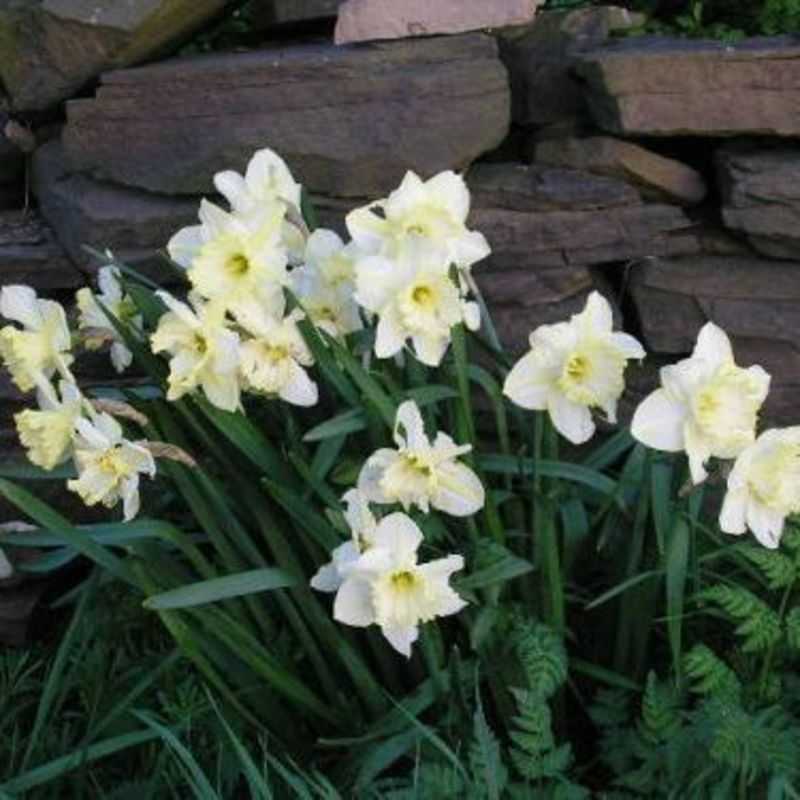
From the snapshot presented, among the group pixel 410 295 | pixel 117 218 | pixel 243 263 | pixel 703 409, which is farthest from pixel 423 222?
pixel 117 218

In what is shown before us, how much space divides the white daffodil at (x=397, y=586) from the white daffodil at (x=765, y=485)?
1.36ft

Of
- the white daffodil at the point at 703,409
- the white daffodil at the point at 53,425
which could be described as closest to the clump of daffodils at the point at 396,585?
the white daffodil at the point at 703,409

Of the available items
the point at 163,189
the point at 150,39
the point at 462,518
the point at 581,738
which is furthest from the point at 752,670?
the point at 150,39

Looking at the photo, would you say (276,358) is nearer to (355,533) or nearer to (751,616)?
(355,533)

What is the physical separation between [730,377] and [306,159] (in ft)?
3.79

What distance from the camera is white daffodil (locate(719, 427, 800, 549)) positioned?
84.3 inches

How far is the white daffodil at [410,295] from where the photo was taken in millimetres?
2137

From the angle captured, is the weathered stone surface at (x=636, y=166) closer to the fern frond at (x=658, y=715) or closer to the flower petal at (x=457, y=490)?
the flower petal at (x=457, y=490)

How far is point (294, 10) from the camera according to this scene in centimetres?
319

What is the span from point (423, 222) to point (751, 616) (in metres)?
0.78

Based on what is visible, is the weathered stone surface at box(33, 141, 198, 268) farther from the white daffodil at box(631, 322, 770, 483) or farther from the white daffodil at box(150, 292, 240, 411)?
the white daffodil at box(631, 322, 770, 483)

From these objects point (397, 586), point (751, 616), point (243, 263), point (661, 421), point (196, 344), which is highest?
point (243, 263)

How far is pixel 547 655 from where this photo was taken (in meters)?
2.20

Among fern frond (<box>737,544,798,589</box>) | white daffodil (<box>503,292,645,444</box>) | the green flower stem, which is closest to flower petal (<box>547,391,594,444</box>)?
white daffodil (<box>503,292,645,444</box>)
